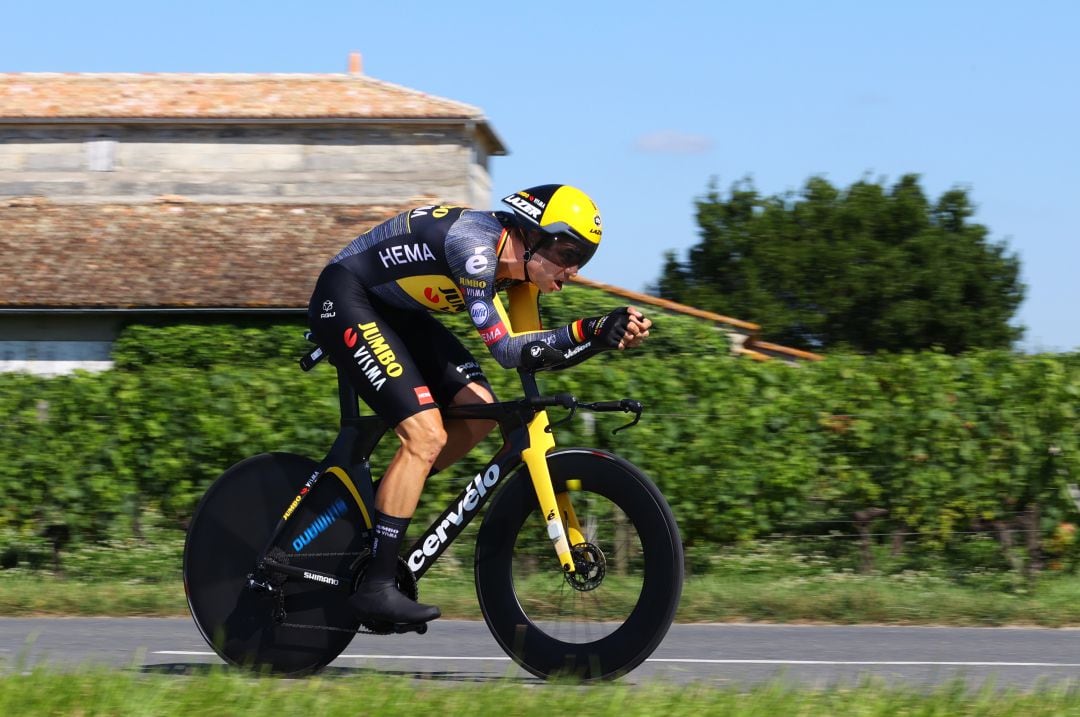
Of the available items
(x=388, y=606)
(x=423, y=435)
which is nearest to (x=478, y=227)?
(x=423, y=435)

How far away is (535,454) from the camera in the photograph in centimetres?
574

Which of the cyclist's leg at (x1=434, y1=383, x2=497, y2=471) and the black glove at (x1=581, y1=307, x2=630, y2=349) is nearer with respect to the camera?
the black glove at (x1=581, y1=307, x2=630, y2=349)

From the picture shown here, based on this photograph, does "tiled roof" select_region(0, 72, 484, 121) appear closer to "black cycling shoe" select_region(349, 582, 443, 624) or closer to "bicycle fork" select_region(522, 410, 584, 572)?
"bicycle fork" select_region(522, 410, 584, 572)

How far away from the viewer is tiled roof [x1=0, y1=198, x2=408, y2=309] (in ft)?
82.1

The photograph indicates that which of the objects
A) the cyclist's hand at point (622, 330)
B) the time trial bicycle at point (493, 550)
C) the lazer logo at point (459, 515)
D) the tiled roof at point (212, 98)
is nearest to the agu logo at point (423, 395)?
the time trial bicycle at point (493, 550)

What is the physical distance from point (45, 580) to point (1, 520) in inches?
24.3

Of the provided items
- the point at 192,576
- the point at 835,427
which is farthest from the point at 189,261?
the point at 192,576

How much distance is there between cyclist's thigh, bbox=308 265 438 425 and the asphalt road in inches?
47.6

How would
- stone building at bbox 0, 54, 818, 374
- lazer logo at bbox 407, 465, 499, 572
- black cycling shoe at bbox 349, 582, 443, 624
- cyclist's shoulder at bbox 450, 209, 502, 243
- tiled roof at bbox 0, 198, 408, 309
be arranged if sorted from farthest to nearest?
stone building at bbox 0, 54, 818, 374 → tiled roof at bbox 0, 198, 408, 309 → lazer logo at bbox 407, 465, 499, 572 → black cycling shoe at bbox 349, 582, 443, 624 → cyclist's shoulder at bbox 450, 209, 502, 243

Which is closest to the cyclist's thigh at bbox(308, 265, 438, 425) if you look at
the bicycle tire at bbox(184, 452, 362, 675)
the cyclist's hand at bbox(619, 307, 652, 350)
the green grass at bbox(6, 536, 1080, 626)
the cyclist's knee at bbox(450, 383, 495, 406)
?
the cyclist's knee at bbox(450, 383, 495, 406)

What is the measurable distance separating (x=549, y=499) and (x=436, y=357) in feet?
2.54

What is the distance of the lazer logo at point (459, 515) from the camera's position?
586 cm

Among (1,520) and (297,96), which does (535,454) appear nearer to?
(1,520)

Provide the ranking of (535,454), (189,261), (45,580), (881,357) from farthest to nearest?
(189,261) → (881,357) → (45,580) → (535,454)
